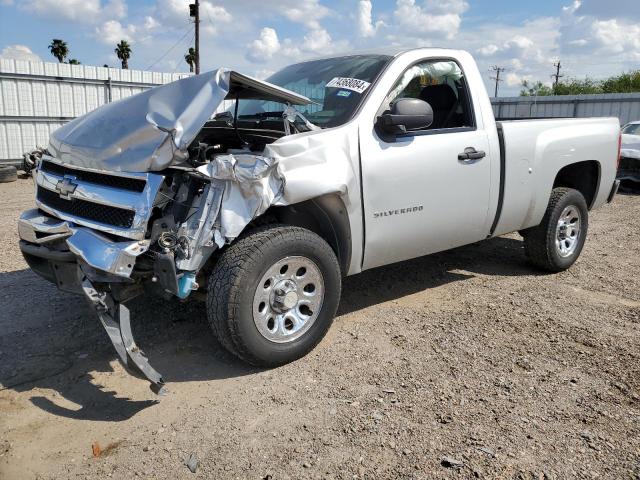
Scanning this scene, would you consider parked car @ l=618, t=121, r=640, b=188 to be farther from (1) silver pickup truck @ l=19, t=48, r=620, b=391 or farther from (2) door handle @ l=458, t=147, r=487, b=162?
(2) door handle @ l=458, t=147, r=487, b=162

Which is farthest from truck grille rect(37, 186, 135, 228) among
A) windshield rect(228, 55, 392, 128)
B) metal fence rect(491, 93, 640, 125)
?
metal fence rect(491, 93, 640, 125)

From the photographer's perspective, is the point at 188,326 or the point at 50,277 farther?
the point at 188,326

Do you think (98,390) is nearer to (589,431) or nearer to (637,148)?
(589,431)

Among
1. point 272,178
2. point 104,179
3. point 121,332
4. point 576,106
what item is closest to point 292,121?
point 272,178

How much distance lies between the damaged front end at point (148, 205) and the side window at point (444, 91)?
1.47 metres

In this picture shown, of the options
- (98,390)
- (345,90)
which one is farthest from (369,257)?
(98,390)

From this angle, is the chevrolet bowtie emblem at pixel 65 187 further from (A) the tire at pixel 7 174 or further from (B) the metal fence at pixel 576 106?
(B) the metal fence at pixel 576 106

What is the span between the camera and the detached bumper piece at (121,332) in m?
3.00

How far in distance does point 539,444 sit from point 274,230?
184 centimetres

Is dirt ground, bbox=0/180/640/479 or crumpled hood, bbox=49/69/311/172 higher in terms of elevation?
crumpled hood, bbox=49/69/311/172

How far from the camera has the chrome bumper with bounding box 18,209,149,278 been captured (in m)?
3.07

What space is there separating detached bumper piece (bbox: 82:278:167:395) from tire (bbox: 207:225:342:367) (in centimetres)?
45

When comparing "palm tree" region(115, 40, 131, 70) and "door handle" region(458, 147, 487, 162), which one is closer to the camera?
"door handle" region(458, 147, 487, 162)

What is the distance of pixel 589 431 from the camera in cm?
297
